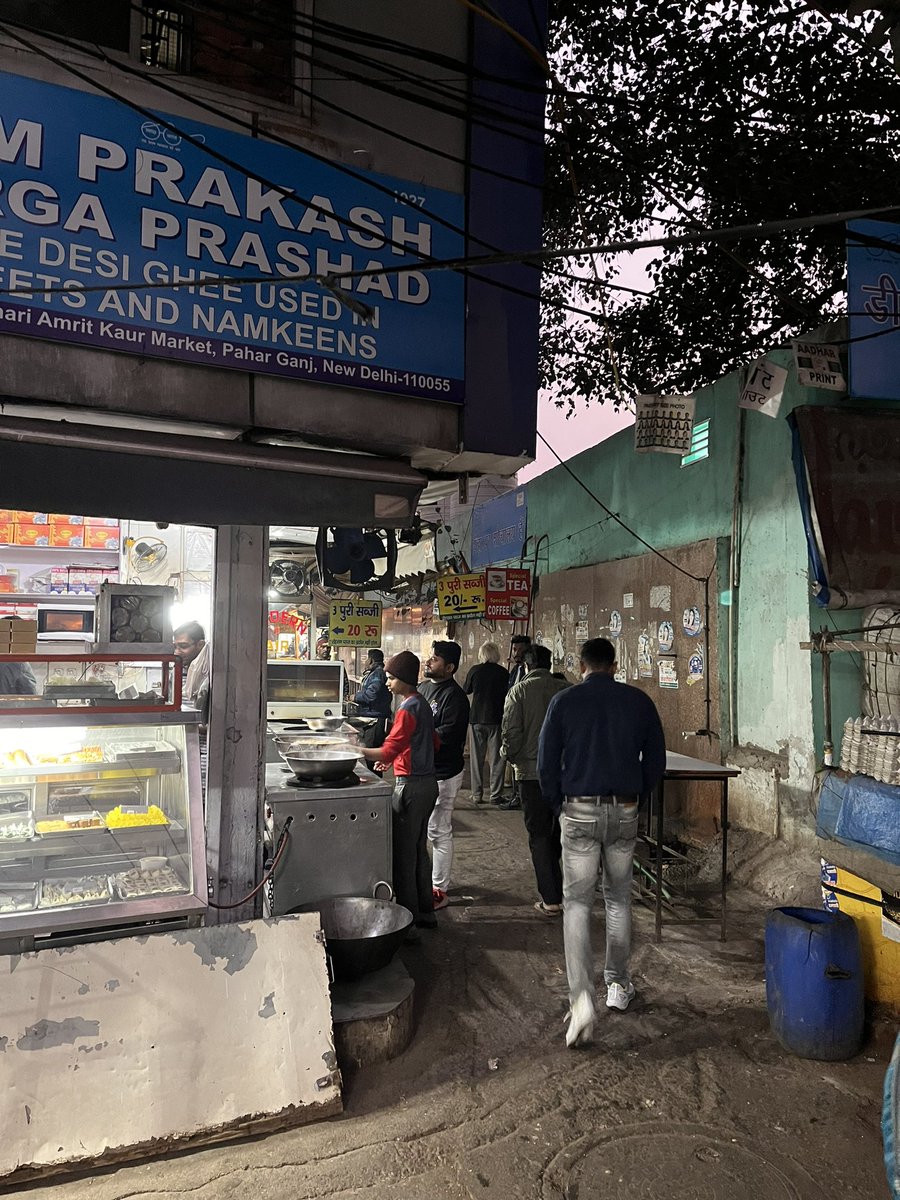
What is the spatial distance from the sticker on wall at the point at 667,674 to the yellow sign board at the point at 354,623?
477cm

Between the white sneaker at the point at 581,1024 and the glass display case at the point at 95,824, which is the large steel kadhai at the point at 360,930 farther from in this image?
the white sneaker at the point at 581,1024

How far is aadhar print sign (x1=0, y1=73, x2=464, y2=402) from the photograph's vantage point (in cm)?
395

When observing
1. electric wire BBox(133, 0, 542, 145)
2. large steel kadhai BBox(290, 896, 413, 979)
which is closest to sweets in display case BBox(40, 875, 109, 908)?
large steel kadhai BBox(290, 896, 413, 979)

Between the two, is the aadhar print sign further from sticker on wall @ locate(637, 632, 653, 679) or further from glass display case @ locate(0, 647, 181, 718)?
sticker on wall @ locate(637, 632, 653, 679)

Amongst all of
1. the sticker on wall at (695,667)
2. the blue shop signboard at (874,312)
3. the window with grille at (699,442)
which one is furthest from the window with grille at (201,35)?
the sticker on wall at (695,667)

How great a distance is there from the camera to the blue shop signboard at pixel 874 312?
627cm

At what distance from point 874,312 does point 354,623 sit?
818 cm

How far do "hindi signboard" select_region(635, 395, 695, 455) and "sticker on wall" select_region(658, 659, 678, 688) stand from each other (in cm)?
238

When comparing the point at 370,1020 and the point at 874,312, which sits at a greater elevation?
the point at 874,312

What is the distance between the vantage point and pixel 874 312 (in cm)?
630

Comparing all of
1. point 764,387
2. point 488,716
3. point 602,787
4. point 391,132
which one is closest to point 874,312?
point 764,387

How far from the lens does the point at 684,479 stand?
29.0 feet

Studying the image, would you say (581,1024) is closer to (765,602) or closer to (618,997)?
(618,997)

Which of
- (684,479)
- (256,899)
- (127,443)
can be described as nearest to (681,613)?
(684,479)
